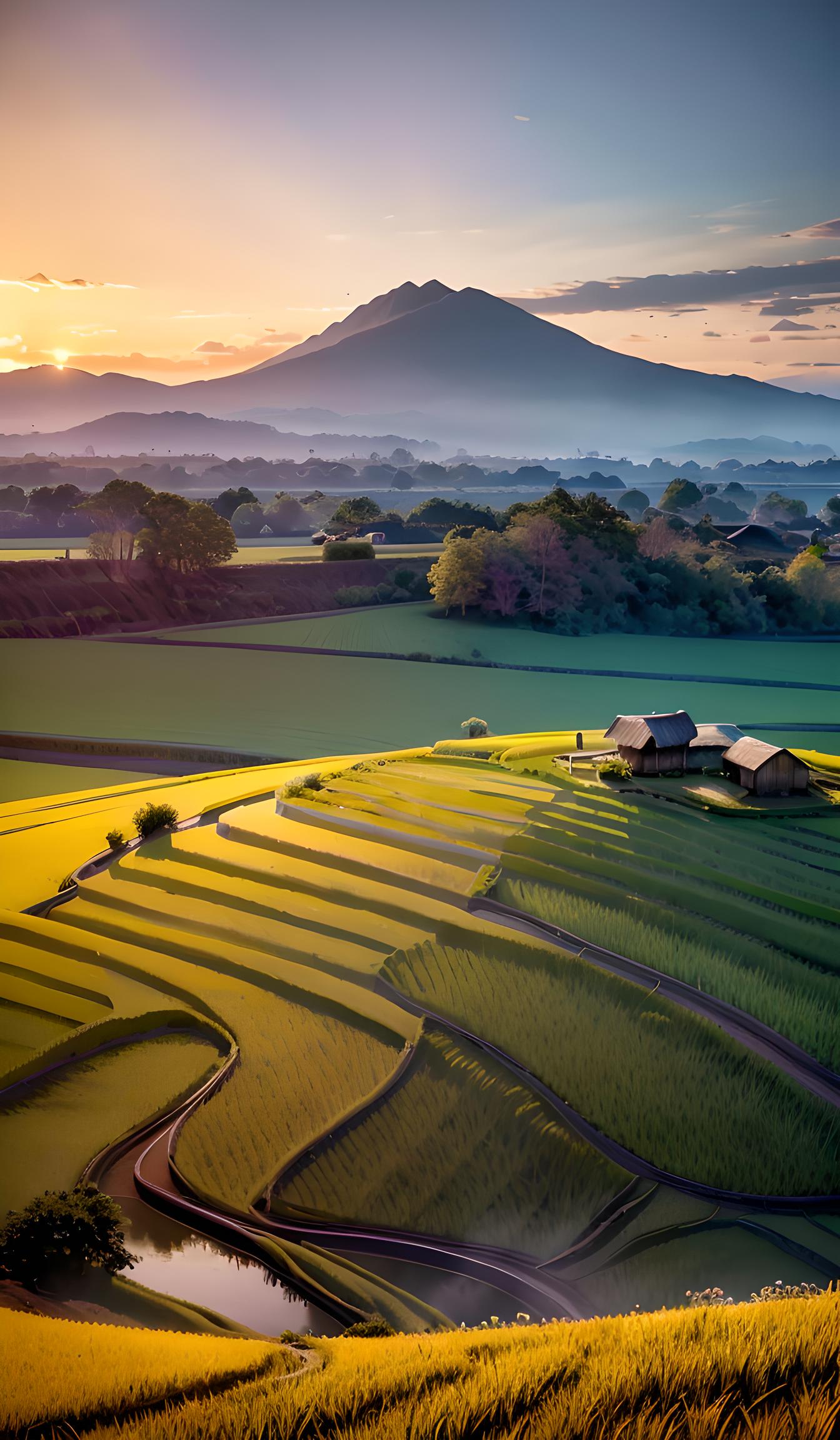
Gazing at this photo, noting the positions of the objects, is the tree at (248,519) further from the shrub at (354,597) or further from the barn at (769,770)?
the barn at (769,770)

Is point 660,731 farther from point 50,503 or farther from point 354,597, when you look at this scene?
point 50,503

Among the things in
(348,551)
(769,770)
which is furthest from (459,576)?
(769,770)

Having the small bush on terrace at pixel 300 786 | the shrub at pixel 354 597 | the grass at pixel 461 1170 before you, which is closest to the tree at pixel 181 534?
the shrub at pixel 354 597

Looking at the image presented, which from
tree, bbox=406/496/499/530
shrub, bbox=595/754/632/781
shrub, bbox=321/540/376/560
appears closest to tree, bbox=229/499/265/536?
tree, bbox=406/496/499/530

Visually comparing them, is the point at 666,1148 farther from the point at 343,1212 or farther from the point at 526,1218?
the point at 343,1212

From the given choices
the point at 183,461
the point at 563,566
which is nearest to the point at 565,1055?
the point at 563,566

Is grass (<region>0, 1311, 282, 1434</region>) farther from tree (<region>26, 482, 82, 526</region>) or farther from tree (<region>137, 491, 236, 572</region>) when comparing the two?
tree (<region>26, 482, 82, 526</region>)
